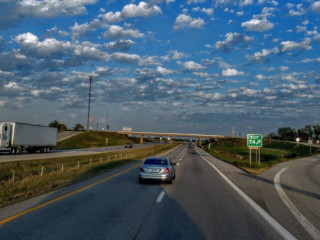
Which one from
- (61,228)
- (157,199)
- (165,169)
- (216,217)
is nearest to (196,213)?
(216,217)

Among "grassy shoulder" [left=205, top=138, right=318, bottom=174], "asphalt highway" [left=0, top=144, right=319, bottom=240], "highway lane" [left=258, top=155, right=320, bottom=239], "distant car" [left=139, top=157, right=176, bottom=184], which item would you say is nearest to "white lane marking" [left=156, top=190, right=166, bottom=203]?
"asphalt highway" [left=0, top=144, right=319, bottom=240]

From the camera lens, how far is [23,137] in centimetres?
4141

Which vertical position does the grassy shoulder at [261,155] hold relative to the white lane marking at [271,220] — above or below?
above

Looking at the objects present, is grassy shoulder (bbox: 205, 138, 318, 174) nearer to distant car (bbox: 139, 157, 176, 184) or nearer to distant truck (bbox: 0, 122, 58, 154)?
distant car (bbox: 139, 157, 176, 184)

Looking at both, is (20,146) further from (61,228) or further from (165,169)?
(61,228)

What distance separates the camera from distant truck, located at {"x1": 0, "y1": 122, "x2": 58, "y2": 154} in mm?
38250

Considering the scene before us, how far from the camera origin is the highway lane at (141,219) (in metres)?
6.79

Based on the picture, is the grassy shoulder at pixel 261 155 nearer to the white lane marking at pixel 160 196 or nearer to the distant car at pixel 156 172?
the distant car at pixel 156 172

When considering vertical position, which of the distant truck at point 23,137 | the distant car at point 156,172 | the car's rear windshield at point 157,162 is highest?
the distant truck at point 23,137

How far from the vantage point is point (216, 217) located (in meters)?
8.65

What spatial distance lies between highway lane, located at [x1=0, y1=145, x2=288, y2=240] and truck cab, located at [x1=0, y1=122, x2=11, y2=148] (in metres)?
29.2

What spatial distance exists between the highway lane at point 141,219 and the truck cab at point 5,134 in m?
29.2

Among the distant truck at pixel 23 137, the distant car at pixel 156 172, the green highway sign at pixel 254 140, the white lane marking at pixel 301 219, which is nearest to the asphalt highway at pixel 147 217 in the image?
the white lane marking at pixel 301 219

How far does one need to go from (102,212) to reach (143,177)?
21.5 ft
